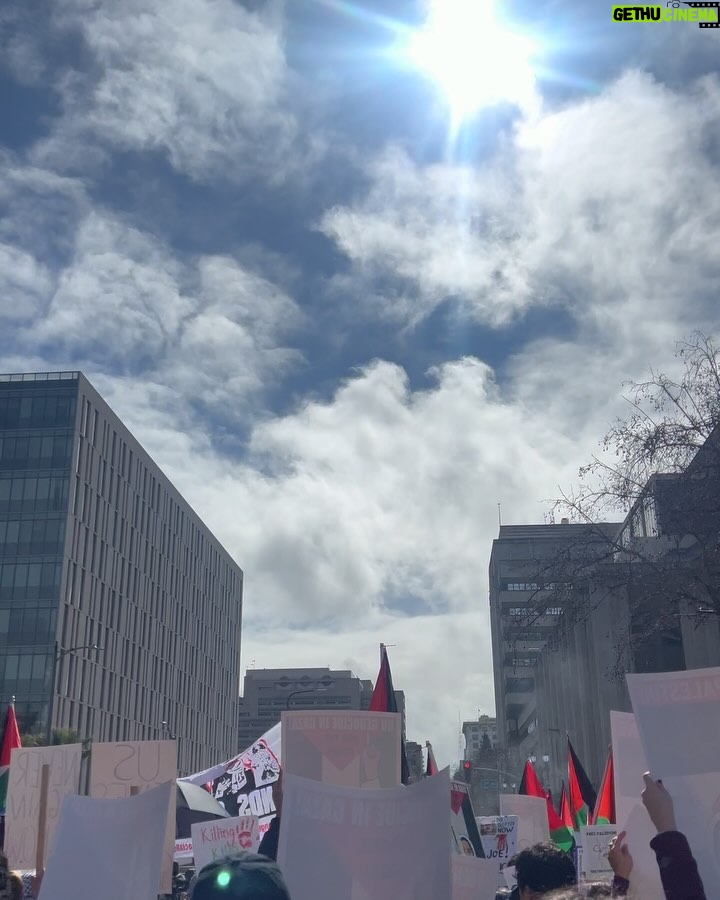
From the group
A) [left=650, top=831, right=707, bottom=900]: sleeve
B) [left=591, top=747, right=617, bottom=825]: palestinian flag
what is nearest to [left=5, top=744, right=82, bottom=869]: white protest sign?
[left=591, top=747, right=617, bottom=825]: palestinian flag

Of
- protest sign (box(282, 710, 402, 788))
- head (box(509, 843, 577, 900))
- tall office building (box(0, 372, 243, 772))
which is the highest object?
tall office building (box(0, 372, 243, 772))

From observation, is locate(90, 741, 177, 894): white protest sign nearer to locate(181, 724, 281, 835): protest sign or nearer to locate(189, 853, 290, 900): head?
locate(181, 724, 281, 835): protest sign

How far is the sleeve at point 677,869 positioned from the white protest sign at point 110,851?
9.56 feet

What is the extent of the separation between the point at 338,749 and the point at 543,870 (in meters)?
3.47

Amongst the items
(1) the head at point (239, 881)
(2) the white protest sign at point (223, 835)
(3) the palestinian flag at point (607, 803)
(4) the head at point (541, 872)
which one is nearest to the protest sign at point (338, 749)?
(2) the white protest sign at point (223, 835)

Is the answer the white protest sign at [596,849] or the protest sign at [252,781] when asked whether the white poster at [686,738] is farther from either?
the protest sign at [252,781]

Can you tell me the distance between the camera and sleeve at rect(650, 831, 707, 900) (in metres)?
3.16

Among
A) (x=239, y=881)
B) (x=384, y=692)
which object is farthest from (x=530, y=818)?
(x=239, y=881)

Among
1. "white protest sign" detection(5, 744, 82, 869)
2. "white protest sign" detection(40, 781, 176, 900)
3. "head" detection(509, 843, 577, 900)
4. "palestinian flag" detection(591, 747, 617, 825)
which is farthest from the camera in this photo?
"palestinian flag" detection(591, 747, 617, 825)

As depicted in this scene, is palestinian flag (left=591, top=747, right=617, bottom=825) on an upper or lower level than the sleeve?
upper

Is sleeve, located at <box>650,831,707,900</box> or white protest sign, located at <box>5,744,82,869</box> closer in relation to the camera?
sleeve, located at <box>650,831,707,900</box>

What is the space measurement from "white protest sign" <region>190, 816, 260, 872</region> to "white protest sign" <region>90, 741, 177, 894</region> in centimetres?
106

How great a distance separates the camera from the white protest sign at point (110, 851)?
5.27 m

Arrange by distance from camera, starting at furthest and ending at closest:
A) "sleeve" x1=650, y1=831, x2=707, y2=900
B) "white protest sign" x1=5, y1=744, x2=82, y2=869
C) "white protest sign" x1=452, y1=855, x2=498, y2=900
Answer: "white protest sign" x1=5, y1=744, x2=82, y2=869 → "white protest sign" x1=452, y1=855, x2=498, y2=900 → "sleeve" x1=650, y1=831, x2=707, y2=900
